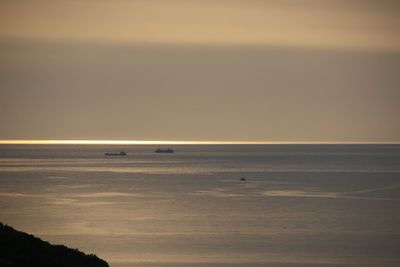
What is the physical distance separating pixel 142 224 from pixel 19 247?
4459 centimetres

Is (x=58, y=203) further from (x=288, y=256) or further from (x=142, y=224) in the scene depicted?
(x=288, y=256)

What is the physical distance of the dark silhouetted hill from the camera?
113ft

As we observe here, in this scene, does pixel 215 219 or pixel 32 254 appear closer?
pixel 32 254

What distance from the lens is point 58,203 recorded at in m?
103

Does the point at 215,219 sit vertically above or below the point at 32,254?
above

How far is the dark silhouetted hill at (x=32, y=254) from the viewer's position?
34.4 m

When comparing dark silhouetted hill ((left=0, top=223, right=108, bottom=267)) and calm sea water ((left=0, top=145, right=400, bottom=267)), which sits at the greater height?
calm sea water ((left=0, top=145, right=400, bottom=267))

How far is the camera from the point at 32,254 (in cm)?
3519

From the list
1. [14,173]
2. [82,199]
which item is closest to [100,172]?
[14,173]

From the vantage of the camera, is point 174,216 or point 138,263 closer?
point 138,263

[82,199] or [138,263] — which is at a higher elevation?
[82,199]

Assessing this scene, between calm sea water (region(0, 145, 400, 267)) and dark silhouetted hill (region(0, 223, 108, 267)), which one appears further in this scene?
calm sea water (region(0, 145, 400, 267))

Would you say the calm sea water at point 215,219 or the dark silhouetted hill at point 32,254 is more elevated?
the calm sea water at point 215,219

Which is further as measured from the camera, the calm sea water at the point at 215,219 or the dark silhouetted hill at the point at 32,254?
the calm sea water at the point at 215,219
